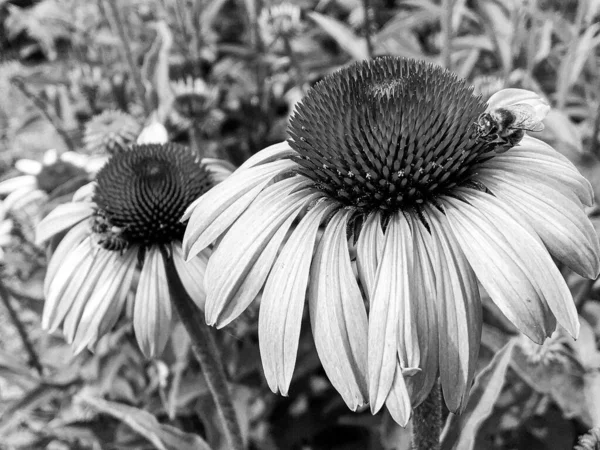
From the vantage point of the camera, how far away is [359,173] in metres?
1.06

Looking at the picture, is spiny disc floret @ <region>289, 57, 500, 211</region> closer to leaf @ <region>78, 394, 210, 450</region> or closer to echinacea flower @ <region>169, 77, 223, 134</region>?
leaf @ <region>78, 394, 210, 450</region>

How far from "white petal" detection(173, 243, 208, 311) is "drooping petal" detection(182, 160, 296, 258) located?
9.1 inches

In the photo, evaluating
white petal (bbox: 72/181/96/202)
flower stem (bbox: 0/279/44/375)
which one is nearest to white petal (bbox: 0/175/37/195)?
flower stem (bbox: 0/279/44/375)

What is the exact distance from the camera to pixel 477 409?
127 cm

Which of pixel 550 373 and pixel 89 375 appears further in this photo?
pixel 89 375

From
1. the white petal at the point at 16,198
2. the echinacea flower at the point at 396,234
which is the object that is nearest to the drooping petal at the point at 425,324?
the echinacea flower at the point at 396,234

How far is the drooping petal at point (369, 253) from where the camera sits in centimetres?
95

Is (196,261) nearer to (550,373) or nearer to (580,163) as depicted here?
(550,373)

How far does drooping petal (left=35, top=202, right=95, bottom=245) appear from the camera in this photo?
1524mm

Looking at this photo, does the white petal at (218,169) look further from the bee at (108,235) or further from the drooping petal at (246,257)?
the drooping petal at (246,257)

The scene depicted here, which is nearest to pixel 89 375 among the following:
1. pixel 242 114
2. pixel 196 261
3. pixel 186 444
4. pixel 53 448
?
pixel 53 448

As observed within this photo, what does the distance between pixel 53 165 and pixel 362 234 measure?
1.58m

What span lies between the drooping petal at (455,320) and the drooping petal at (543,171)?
0.60 feet

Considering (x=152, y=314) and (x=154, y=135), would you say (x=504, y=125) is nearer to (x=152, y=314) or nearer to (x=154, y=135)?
(x=152, y=314)
